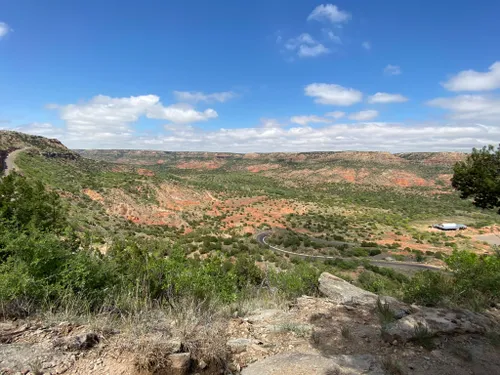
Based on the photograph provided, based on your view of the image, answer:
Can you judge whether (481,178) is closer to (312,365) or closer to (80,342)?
(312,365)

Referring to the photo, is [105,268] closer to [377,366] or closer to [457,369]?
[377,366]

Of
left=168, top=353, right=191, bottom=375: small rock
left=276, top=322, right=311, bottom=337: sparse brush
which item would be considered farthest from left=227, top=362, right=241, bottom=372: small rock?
left=276, top=322, right=311, bottom=337: sparse brush

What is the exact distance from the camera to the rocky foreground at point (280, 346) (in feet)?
11.8

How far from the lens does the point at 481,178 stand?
8898 millimetres

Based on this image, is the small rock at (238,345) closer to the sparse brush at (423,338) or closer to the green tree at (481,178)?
the sparse brush at (423,338)

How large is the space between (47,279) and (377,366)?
226 inches

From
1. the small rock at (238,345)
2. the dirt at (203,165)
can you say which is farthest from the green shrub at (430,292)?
the dirt at (203,165)

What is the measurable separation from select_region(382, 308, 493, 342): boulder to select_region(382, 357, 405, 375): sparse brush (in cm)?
78

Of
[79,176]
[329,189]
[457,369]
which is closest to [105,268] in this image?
[457,369]

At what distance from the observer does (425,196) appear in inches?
3580

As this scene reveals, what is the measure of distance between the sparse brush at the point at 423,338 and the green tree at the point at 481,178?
5.98 meters

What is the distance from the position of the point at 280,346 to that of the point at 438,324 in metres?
3.23

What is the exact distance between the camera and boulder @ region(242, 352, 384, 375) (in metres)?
4.00

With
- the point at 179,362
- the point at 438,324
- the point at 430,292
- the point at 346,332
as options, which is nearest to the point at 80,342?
the point at 179,362
